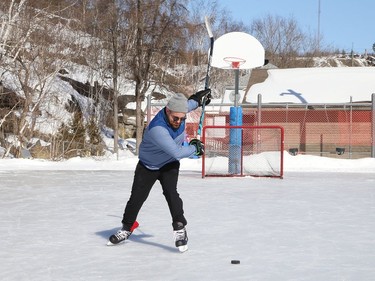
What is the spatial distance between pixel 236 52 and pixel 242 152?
244 cm

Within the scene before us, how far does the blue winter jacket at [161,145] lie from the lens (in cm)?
418

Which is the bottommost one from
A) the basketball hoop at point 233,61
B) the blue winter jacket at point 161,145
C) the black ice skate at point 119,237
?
the black ice skate at point 119,237

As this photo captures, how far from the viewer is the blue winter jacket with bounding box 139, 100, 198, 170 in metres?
4.18

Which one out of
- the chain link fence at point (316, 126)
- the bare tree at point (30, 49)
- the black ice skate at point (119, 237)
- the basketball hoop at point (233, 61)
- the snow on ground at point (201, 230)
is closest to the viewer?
the snow on ground at point (201, 230)

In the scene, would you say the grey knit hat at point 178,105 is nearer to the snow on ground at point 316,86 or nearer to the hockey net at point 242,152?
the hockey net at point 242,152

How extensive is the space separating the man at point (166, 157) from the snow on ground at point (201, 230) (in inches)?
7.9

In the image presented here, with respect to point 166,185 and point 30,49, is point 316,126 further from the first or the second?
point 166,185

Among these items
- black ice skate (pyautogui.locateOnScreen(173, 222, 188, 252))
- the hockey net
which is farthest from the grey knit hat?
the hockey net

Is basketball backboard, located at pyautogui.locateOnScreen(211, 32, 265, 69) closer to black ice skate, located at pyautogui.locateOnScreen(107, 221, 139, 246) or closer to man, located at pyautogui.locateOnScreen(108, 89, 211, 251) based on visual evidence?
man, located at pyautogui.locateOnScreen(108, 89, 211, 251)

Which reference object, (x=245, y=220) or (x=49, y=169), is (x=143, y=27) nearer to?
(x=49, y=169)

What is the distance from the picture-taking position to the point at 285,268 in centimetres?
395

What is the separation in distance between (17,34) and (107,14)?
289 inches

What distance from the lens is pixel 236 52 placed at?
11898mm

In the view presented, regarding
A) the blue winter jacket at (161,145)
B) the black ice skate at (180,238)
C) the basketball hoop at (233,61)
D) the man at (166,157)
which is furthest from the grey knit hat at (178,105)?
the basketball hoop at (233,61)
